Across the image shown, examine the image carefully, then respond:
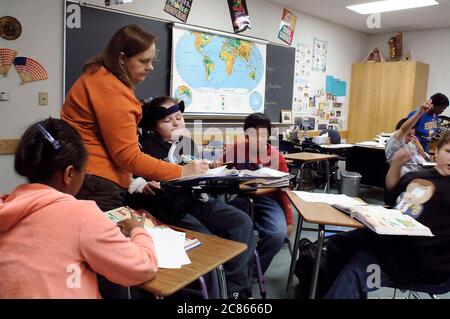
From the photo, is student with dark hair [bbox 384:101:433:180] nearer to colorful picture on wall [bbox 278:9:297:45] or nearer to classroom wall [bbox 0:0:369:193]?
colorful picture on wall [bbox 278:9:297:45]

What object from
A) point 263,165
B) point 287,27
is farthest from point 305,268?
point 287,27

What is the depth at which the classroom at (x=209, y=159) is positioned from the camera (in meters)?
0.99

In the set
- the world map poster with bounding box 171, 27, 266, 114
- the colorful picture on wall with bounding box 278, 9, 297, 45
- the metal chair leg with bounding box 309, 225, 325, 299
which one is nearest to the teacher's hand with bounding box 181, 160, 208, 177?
the metal chair leg with bounding box 309, 225, 325, 299

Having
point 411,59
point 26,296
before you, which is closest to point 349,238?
point 26,296

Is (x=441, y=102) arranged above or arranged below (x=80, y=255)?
above

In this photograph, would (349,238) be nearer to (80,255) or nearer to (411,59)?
(80,255)

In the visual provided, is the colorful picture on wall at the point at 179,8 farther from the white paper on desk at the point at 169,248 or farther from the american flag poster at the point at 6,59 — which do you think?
the white paper on desk at the point at 169,248

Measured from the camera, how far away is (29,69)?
316cm

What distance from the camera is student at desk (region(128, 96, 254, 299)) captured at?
1.74 meters

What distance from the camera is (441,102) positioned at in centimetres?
413

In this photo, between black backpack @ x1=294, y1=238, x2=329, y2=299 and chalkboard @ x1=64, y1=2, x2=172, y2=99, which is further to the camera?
chalkboard @ x1=64, y1=2, x2=172, y2=99

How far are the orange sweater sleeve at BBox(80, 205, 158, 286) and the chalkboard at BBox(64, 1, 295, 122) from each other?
282cm
